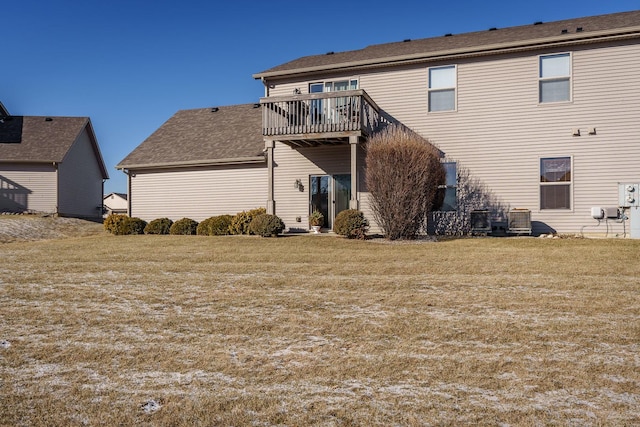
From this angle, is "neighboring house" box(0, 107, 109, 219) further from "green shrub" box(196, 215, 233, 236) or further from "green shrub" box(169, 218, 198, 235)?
"green shrub" box(196, 215, 233, 236)

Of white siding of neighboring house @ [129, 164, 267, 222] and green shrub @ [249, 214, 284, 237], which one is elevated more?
white siding of neighboring house @ [129, 164, 267, 222]

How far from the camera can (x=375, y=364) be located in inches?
162

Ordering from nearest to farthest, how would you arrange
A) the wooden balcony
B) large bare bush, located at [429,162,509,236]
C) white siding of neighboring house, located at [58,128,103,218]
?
1. the wooden balcony
2. large bare bush, located at [429,162,509,236]
3. white siding of neighboring house, located at [58,128,103,218]

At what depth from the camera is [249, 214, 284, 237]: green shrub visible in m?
13.5

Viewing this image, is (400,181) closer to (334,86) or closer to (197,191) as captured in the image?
(334,86)

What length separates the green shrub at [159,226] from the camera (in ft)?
55.9

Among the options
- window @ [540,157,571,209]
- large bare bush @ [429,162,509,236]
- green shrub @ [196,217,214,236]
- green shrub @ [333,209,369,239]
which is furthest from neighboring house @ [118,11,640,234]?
green shrub @ [196,217,214,236]

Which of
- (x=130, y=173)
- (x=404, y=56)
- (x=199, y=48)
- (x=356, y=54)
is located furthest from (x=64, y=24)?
(x=404, y=56)

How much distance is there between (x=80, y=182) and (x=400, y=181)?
2159cm

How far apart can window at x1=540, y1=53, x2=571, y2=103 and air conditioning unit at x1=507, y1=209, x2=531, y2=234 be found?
3.48 m

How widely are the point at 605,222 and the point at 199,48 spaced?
60.9 feet

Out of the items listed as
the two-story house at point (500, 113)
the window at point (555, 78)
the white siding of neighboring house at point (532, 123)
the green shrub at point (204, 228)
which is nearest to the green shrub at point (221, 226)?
the green shrub at point (204, 228)

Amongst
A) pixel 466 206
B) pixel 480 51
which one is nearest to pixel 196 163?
pixel 466 206

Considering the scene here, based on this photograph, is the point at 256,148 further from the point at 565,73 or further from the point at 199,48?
the point at 565,73
